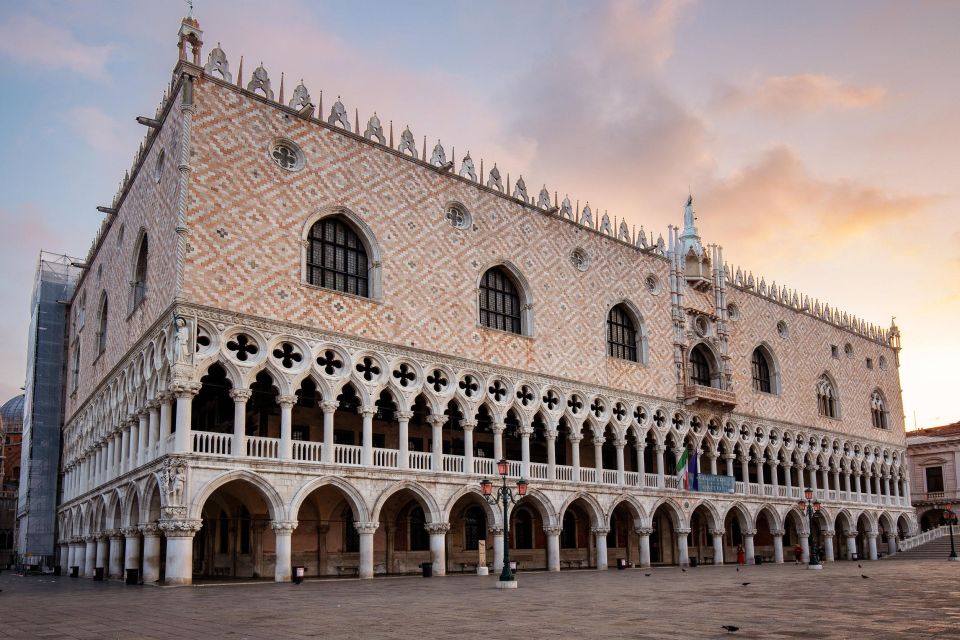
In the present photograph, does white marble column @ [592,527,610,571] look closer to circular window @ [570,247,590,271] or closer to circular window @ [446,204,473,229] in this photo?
circular window @ [570,247,590,271]

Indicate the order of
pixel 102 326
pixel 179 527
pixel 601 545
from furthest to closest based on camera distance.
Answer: pixel 102 326 < pixel 601 545 < pixel 179 527

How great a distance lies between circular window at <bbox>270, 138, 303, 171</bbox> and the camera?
23500mm

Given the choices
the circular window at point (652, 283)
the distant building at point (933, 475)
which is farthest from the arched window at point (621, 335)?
the distant building at point (933, 475)

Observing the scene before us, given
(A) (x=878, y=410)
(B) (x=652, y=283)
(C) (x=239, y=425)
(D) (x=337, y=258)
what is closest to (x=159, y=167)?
(D) (x=337, y=258)

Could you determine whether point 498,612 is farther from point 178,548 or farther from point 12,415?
point 12,415

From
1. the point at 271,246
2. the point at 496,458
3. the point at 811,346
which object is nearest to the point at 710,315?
the point at 811,346

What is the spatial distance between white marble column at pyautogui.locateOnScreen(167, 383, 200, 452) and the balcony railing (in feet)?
1.01

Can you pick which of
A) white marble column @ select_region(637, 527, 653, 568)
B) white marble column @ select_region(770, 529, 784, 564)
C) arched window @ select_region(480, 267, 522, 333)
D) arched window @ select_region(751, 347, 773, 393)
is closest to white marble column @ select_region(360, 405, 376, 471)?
arched window @ select_region(480, 267, 522, 333)

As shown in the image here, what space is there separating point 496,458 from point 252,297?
29.7 feet

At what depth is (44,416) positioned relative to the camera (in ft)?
129

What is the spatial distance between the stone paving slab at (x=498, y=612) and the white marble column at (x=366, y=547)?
3.94 metres

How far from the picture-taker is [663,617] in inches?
438

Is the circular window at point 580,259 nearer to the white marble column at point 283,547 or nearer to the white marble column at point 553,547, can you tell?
the white marble column at point 553,547

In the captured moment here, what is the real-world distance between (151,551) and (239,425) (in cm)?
369
